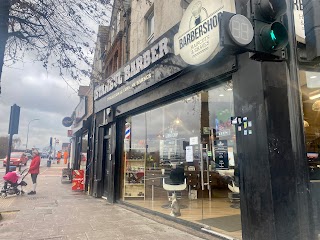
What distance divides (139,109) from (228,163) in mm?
3830

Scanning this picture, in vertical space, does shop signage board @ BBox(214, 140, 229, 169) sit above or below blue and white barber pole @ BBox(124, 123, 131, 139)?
below

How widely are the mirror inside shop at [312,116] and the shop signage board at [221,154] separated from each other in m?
1.94

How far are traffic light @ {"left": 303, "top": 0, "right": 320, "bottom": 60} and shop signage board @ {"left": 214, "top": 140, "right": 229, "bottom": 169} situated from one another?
3.22m

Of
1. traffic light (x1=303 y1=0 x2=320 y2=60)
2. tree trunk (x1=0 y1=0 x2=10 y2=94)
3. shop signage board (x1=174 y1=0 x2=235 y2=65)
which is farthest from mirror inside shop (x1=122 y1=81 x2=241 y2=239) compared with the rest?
tree trunk (x1=0 y1=0 x2=10 y2=94)

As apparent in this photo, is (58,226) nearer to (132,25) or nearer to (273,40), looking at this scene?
(273,40)

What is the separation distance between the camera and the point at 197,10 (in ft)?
19.3

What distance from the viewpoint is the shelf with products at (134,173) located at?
386 inches

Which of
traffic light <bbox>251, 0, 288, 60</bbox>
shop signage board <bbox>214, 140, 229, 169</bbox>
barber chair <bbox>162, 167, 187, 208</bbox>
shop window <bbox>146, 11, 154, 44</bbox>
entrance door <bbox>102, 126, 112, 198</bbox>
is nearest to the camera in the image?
traffic light <bbox>251, 0, 288, 60</bbox>

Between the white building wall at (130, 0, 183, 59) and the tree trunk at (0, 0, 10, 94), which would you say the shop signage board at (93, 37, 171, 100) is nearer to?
the white building wall at (130, 0, 183, 59)

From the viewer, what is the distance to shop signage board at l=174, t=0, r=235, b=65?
520cm

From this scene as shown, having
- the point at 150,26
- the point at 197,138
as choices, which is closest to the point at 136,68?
the point at 150,26

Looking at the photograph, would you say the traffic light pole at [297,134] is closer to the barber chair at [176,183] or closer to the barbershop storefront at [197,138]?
the barbershop storefront at [197,138]

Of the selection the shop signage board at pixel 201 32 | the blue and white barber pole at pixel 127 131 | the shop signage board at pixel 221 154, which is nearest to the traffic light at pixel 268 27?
the shop signage board at pixel 201 32

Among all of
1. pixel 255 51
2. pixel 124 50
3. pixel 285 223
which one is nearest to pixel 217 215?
pixel 285 223
